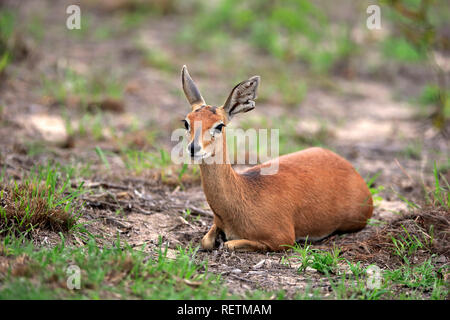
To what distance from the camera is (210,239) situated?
4562mm

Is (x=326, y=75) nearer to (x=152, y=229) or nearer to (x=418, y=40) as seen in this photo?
(x=418, y=40)

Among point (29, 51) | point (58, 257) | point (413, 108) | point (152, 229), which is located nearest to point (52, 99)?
point (29, 51)

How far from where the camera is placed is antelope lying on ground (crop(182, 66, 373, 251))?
14.3 feet

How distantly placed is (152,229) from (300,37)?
325 inches

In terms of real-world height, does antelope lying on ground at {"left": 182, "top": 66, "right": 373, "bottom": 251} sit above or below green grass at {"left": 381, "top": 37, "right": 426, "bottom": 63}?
below

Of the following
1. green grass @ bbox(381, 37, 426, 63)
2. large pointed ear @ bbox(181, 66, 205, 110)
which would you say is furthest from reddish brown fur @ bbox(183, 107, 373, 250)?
green grass @ bbox(381, 37, 426, 63)

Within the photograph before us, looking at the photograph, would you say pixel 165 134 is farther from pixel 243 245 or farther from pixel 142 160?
pixel 243 245

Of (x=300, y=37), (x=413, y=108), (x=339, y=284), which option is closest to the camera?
(x=339, y=284)

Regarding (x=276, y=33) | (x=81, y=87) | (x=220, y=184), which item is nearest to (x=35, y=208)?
(x=220, y=184)

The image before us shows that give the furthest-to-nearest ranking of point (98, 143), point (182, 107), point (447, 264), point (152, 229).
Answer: point (182, 107), point (98, 143), point (152, 229), point (447, 264)

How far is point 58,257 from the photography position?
3590 mm

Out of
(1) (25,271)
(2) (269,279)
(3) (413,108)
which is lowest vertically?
(2) (269,279)

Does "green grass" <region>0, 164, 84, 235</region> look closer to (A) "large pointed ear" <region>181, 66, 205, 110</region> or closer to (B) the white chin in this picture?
(B) the white chin

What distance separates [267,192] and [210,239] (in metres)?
0.66
